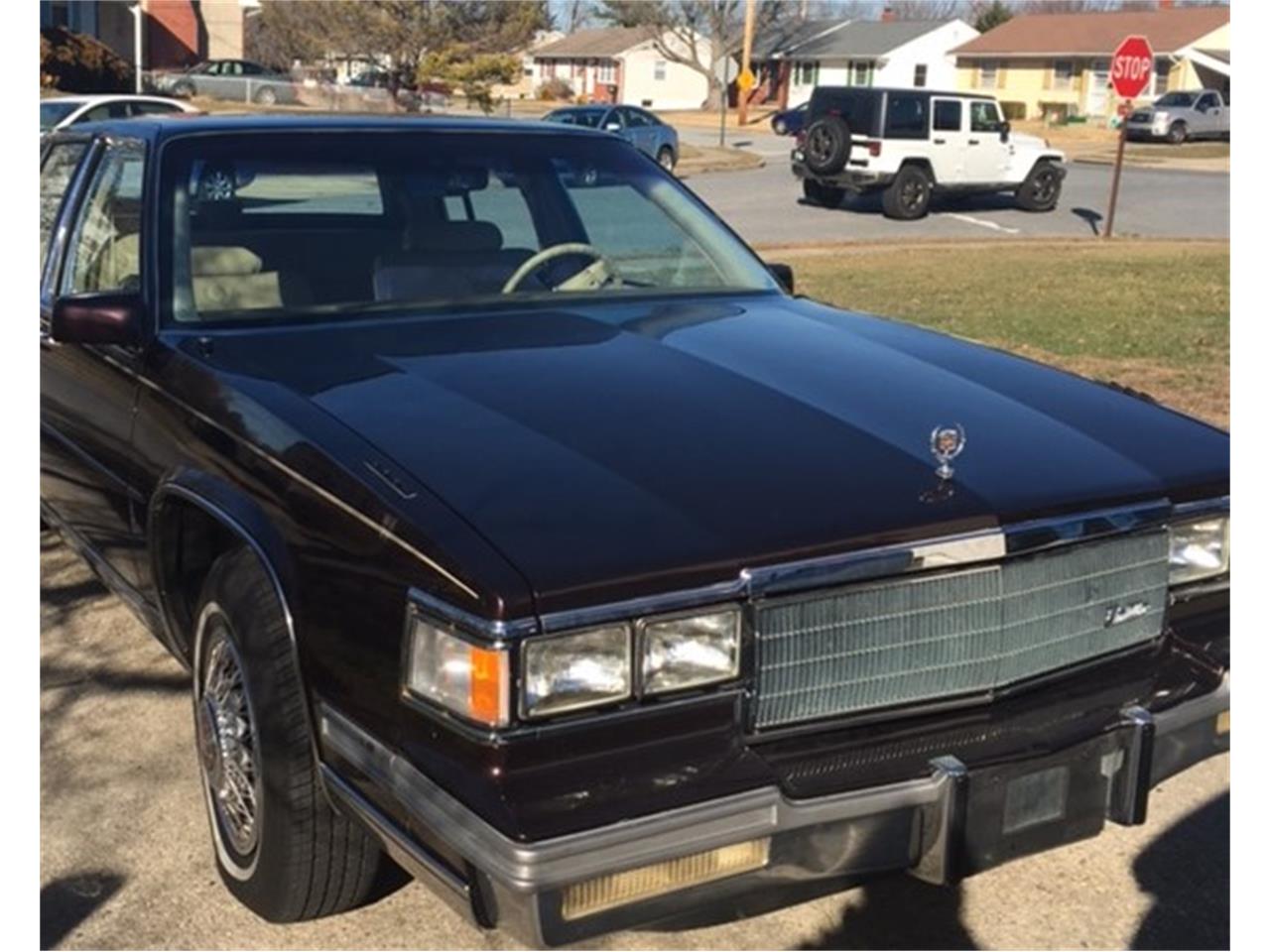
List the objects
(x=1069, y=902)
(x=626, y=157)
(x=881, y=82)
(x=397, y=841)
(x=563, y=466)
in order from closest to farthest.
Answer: (x=397, y=841) → (x=563, y=466) → (x=1069, y=902) → (x=626, y=157) → (x=881, y=82)

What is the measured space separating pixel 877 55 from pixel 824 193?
Answer: 40.5 metres

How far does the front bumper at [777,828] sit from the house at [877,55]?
62.7 meters

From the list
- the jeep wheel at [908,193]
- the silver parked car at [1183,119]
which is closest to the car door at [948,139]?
the jeep wheel at [908,193]

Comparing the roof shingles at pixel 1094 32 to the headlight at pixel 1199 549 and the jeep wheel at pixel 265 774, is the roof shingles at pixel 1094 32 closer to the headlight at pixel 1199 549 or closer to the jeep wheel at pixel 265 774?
the headlight at pixel 1199 549

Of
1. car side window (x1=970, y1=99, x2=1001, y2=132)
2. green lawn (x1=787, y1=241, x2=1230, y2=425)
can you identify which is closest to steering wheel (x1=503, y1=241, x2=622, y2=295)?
green lawn (x1=787, y1=241, x2=1230, y2=425)

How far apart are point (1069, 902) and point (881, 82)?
207 feet

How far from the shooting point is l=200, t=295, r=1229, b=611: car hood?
2.68 metres

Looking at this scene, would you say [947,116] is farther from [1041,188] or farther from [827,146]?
[1041,188]

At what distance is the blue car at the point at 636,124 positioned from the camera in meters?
30.4

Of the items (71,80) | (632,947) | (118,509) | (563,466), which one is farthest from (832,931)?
(71,80)

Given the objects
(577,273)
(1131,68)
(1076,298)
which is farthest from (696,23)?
(577,273)

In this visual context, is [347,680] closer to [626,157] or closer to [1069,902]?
[1069,902]

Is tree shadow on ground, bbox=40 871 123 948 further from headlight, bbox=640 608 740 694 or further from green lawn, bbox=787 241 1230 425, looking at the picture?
green lawn, bbox=787 241 1230 425

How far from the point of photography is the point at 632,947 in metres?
3.23
